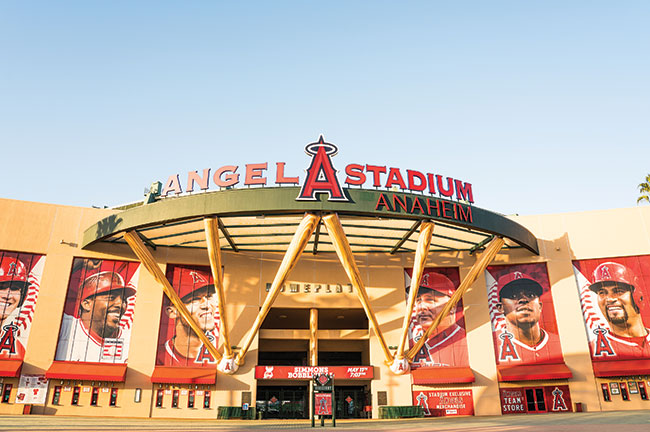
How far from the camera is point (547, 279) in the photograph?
44.0m

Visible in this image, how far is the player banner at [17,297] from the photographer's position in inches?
1495

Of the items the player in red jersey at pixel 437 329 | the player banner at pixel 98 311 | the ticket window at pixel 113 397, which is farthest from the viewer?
the player in red jersey at pixel 437 329

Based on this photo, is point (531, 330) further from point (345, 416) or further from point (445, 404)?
point (345, 416)

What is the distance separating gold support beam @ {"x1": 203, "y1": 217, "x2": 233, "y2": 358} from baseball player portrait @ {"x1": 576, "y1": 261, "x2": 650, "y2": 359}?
30.5 metres

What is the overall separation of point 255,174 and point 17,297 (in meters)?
22.2

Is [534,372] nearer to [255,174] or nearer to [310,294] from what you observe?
[310,294]

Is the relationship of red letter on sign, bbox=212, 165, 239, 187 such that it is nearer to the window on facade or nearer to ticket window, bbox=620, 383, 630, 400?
the window on facade

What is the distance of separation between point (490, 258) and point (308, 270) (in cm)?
1567

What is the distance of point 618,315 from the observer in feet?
138

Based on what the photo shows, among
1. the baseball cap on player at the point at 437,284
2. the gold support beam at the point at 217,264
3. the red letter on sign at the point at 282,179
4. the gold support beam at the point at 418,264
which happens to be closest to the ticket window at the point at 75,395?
the gold support beam at the point at 217,264

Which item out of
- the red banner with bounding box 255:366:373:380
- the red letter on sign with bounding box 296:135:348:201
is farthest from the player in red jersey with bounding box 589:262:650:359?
the red letter on sign with bounding box 296:135:348:201

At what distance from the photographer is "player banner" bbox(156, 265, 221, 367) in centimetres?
4059

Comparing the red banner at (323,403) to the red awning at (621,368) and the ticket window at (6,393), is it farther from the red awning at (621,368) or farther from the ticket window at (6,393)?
the red awning at (621,368)

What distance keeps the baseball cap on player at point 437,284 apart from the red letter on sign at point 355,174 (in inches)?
577
